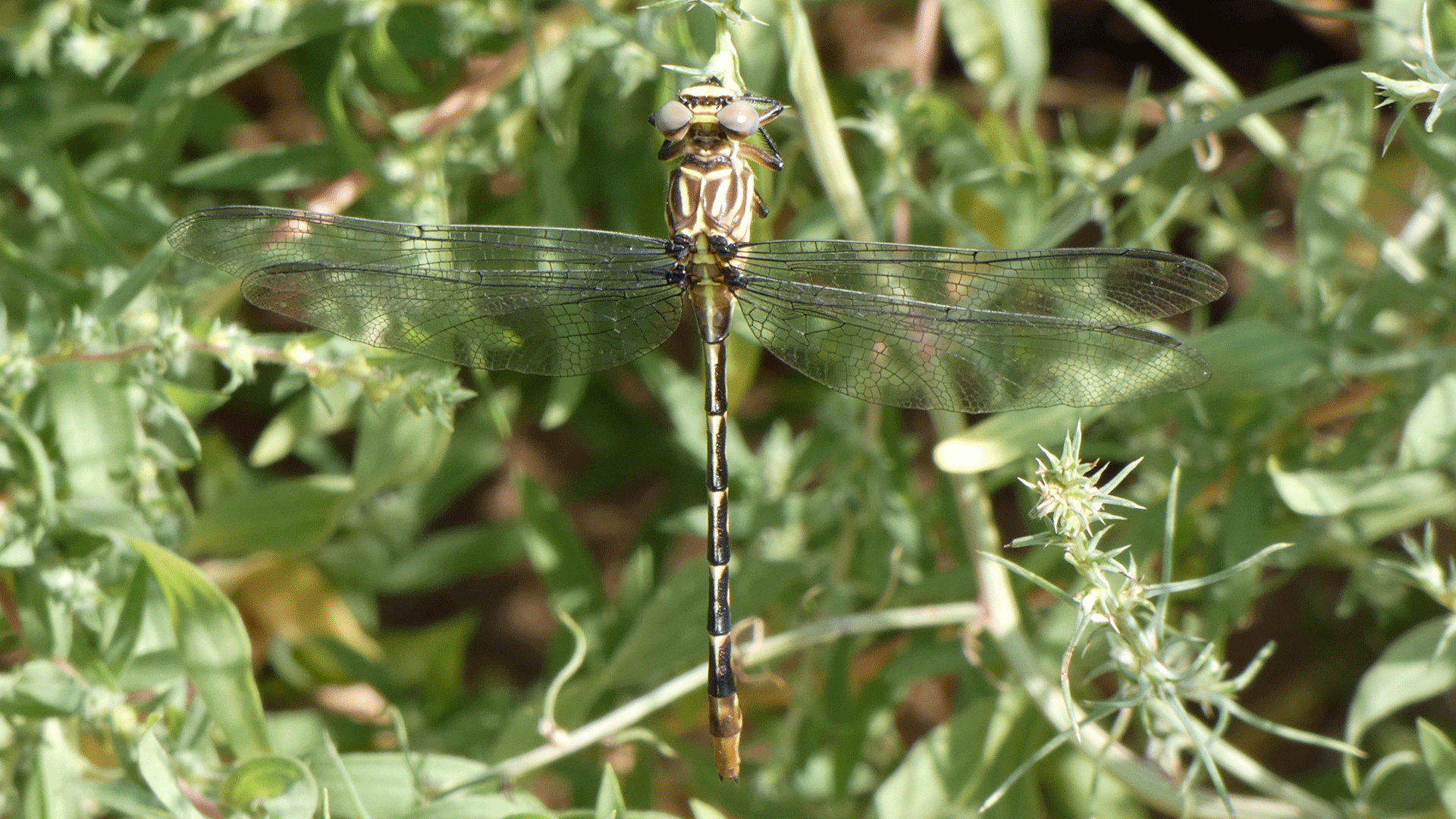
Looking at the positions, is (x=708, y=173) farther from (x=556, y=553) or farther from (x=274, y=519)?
(x=274, y=519)

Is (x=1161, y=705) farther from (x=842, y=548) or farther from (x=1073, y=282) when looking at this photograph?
(x=842, y=548)

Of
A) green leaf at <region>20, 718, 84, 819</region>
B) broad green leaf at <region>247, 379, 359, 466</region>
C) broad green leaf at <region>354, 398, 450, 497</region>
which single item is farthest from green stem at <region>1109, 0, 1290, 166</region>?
green leaf at <region>20, 718, 84, 819</region>

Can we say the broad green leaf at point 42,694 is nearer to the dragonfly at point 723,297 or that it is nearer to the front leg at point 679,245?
the dragonfly at point 723,297

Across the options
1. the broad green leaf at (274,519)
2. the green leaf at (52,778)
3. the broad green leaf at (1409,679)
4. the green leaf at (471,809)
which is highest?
the broad green leaf at (274,519)

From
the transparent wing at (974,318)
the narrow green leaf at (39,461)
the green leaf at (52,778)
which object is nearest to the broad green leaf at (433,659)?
the green leaf at (52,778)

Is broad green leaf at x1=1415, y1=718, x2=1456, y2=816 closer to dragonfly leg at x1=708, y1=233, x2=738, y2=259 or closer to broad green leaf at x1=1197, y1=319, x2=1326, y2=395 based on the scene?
broad green leaf at x1=1197, y1=319, x2=1326, y2=395

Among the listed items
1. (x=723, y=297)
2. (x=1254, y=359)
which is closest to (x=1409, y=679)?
(x=1254, y=359)

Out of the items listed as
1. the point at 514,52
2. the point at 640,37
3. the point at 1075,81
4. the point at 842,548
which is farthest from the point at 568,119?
the point at 1075,81
